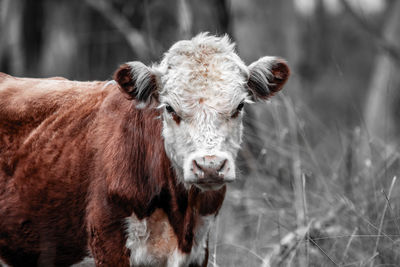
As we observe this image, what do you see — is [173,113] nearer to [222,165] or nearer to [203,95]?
[203,95]

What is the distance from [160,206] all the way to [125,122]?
0.73m

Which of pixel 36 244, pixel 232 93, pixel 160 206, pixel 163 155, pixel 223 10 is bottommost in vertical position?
pixel 36 244

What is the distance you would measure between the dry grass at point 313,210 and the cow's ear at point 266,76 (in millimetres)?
760

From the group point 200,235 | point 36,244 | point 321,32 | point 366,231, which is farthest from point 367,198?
point 321,32

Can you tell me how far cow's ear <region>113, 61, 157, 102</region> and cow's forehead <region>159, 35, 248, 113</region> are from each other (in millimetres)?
115

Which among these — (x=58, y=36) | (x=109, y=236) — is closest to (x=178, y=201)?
(x=109, y=236)

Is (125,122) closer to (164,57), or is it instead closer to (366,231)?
(164,57)

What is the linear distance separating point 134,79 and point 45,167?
116 cm

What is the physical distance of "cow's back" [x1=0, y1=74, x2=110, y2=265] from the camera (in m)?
4.71

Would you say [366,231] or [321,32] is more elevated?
[321,32]

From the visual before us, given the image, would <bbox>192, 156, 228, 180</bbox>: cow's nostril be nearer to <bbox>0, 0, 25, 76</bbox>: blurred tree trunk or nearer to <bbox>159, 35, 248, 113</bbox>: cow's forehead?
<bbox>159, 35, 248, 113</bbox>: cow's forehead

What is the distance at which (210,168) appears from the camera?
3746 mm

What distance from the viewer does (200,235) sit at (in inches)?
180

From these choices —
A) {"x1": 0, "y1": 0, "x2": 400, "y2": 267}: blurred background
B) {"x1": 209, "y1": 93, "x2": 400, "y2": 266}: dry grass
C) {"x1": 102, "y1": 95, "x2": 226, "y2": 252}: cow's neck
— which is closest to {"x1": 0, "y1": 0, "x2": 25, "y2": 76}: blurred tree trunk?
{"x1": 0, "y1": 0, "x2": 400, "y2": 267}: blurred background
